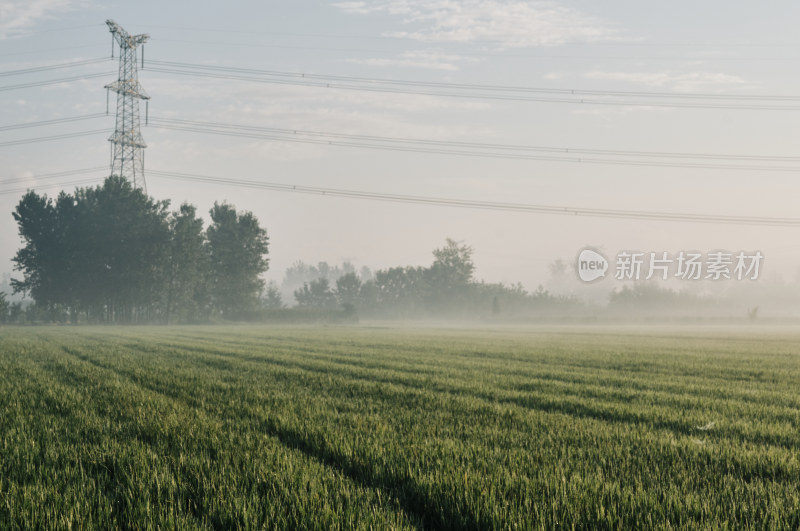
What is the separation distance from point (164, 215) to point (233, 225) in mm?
14905

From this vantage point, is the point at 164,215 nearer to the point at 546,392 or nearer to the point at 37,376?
the point at 37,376

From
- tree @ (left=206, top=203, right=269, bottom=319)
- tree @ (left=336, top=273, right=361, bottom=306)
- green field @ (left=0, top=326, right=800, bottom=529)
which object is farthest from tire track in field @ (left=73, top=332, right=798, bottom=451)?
tree @ (left=336, top=273, right=361, bottom=306)

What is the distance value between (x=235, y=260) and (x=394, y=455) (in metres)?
90.1

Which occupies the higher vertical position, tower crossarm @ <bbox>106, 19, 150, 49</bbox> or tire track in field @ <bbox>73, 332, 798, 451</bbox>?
tower crossarm @ <bbox>106, 19, 150, 49</bbox>

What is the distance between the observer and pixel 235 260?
302 feet

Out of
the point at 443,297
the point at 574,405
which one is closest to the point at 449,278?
the point at 443,297

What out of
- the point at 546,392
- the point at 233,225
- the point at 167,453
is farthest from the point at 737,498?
the point at 233,225

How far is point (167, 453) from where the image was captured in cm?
595

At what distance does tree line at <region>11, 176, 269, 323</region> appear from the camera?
234 feet

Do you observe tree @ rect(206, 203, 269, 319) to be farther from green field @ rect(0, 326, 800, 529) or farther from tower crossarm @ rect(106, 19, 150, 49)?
green field @ rect(0, 326, 800, 529)

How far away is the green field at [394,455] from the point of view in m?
4.11

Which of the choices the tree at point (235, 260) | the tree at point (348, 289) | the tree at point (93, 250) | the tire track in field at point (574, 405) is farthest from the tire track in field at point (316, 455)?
the tree at point (348, 289)

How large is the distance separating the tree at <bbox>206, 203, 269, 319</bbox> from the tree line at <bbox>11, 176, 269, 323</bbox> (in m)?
5.35

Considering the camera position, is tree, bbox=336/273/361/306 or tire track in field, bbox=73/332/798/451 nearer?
tire track in field, bbox=73/332/798/451
